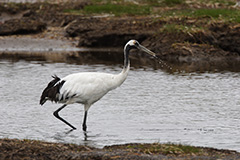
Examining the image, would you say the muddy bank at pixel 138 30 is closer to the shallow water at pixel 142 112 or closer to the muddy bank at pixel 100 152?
the shallow water at pixel 142 112

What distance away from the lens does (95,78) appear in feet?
31.2

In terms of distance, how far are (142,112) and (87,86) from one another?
169 cm

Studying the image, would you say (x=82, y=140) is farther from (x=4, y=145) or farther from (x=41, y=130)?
(x=4, y=145)

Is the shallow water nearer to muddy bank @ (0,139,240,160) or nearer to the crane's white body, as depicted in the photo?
the crane's white body

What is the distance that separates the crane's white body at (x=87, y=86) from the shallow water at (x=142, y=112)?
545 millimetres

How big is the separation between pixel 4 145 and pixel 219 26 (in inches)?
519

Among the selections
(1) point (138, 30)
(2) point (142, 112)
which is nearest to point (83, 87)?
(2) point (142, 112)

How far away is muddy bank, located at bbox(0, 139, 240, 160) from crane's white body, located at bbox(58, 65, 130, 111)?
2442mm

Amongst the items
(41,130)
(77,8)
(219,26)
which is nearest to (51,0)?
(77,8)

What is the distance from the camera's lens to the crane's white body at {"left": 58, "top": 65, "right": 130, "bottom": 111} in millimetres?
9488

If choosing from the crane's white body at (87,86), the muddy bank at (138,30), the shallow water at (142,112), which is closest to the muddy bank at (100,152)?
the shallow water at (142,112)

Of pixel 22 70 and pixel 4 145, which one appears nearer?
pixel 4 145

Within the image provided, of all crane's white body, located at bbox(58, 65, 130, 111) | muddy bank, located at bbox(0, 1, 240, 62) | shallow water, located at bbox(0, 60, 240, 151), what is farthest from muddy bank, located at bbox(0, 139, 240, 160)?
muddy bank, located at bbox(0, 1, 240, 62)

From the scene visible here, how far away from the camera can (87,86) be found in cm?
949
